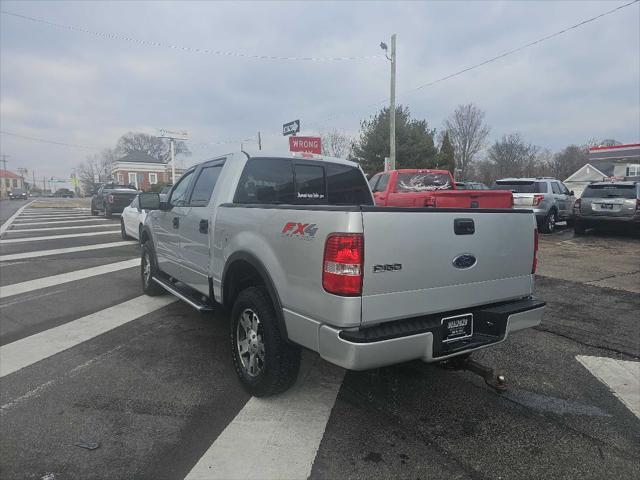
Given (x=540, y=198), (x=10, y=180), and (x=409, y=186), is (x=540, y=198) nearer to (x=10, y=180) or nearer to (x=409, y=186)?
(x=409, y=186)

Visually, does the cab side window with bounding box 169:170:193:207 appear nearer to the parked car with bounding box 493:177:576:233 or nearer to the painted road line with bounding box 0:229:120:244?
the painted road line with bounding box 0:229:120:244

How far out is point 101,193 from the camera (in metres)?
22.7

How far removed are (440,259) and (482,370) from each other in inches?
40.0

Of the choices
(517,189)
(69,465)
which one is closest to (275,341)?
(69,465)

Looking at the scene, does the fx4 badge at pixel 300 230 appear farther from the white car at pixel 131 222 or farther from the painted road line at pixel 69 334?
the white car at pixel 131 222

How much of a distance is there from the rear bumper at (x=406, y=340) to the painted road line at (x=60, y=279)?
241 inches

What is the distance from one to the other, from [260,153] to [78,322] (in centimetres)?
311

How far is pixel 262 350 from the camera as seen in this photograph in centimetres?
321

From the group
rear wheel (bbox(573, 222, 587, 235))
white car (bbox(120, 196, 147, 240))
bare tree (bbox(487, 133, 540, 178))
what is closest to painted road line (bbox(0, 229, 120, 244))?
white car (bbox(120, 196, 147, 240))

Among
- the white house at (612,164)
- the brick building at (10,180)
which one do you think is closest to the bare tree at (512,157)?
the white house at (612,164)

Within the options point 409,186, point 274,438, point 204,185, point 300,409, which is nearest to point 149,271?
point 204,185

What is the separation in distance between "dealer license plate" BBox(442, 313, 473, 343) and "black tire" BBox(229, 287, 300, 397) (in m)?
1.04

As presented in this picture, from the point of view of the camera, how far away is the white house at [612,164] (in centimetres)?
3209

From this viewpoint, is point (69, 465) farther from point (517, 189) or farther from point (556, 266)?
point (517, 189)
